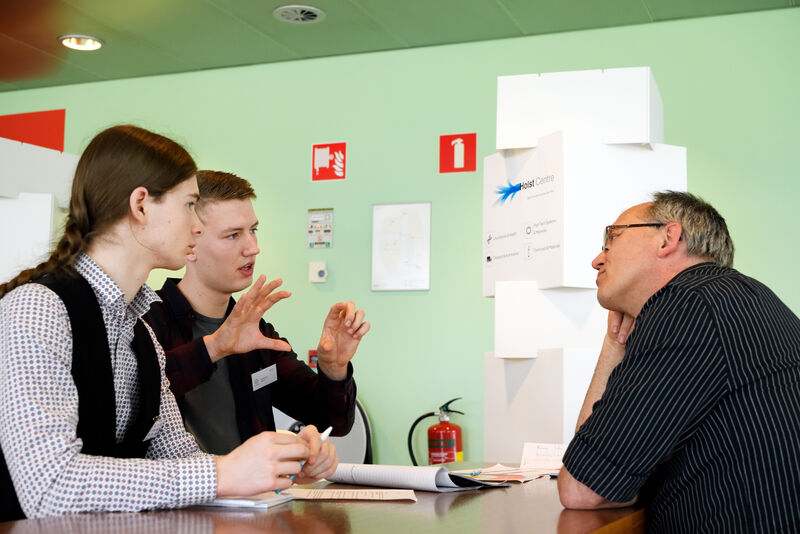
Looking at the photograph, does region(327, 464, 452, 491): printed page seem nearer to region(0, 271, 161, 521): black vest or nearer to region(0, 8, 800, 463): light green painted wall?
region(0, 271, 161, 521): black vest

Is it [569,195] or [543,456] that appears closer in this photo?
[543,456]

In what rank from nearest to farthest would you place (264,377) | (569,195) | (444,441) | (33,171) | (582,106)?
(264,377), (569,195), (582,106), (33,171), (444,441)

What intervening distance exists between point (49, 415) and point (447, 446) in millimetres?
3181

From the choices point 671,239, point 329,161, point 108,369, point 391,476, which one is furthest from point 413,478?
point 329,161

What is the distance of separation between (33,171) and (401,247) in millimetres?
2006

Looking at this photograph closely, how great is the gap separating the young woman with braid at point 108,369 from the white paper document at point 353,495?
15cm

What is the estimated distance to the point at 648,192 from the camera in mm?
2818

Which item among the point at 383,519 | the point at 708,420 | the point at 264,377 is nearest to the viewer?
the point at 383,519

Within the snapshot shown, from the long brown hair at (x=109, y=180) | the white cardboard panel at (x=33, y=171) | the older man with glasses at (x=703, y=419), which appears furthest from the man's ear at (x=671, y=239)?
the white cardboard panel at (x=33, y=171)

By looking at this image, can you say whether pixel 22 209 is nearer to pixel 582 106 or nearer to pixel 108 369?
pixel 108 369

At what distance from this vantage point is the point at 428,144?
4652mm

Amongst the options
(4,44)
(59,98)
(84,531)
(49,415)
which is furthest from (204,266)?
(59,98)

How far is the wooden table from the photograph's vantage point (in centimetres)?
119

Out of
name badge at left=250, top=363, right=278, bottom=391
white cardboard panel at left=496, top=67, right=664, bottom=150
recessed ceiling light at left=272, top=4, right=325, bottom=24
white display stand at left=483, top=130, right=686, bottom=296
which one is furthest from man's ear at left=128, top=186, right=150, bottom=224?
recessed ceiling light at left=272, top=4, right=325, bottom=24
